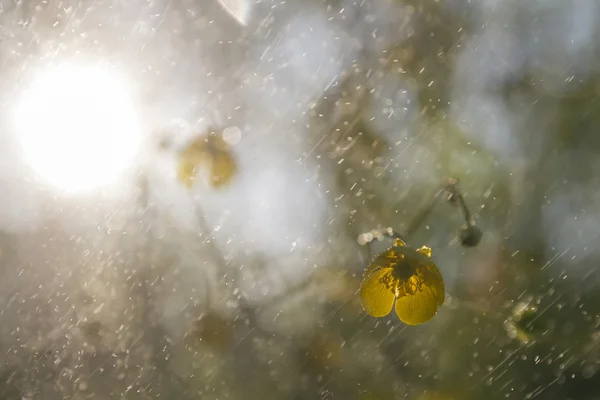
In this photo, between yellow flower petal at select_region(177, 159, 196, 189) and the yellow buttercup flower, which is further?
yellow flower petal at select_region(177, 159, 196, 189)

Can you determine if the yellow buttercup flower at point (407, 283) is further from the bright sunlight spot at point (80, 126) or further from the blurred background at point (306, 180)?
the bright sunlight spot at point (80, 126)

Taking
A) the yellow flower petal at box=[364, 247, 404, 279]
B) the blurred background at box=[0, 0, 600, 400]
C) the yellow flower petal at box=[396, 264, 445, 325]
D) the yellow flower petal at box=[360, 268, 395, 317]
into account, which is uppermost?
the blurred background at box=[0, 0, 600, 400]

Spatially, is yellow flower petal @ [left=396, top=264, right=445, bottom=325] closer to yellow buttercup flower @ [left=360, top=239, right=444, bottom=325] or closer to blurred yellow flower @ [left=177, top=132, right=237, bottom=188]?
yellow buttercup flower @ [left=360, top=239, right=444, bottom=325]

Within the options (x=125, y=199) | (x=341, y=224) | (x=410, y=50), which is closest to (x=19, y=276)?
(x=125, y=199)

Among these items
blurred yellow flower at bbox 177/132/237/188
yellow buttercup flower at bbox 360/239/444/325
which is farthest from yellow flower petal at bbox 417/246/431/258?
blurred yellow flower at bbox 177/132/237/188

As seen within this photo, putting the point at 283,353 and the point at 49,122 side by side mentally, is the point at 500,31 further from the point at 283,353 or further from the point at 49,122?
the point at 49,122

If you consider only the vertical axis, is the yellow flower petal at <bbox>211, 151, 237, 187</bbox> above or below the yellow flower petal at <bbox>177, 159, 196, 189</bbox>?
below
